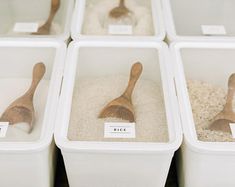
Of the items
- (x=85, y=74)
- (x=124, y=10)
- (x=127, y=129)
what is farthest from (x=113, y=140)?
(x=124, y=10)

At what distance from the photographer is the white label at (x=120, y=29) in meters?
1.00

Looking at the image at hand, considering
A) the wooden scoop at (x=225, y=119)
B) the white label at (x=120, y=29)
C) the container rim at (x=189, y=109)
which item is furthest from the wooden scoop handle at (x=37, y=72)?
the wooden scoop at (x=225, y=119)

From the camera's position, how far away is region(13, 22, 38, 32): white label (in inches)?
41.5

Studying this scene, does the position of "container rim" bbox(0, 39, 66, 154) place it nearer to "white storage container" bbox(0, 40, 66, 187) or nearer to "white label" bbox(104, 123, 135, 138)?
"white storage container" bbox(0, 40, 66, 187)

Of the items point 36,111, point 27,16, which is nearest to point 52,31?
point 27,16

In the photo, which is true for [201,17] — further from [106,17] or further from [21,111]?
[21,111]

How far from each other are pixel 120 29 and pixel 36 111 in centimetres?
37

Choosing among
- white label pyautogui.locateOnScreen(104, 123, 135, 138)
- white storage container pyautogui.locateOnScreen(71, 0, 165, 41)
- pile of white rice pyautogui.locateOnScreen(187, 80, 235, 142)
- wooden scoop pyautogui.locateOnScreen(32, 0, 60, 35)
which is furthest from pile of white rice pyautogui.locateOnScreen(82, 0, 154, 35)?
white label pyautogui.locateOnScreen(104, 123, 135, 138)

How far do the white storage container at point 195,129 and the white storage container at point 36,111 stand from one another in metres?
0.29

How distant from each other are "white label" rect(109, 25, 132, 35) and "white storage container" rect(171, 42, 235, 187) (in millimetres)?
177

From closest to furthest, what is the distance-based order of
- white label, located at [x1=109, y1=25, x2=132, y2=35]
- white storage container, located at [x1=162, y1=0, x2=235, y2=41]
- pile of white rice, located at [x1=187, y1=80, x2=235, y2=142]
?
pile of white rice, located at [x1=187, y1=80, x2=235, y2=142] → white label, located at [x1=109, y1=25, x2=132, y2=35] → white storage container, located at [x1=162, y1=0, x2=235, y2=41]

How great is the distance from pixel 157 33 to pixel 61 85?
32cm

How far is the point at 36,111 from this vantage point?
842 millimetres

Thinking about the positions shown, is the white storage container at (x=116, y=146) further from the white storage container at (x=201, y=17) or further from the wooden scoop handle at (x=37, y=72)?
the white storage container at (x=201, y=17)
